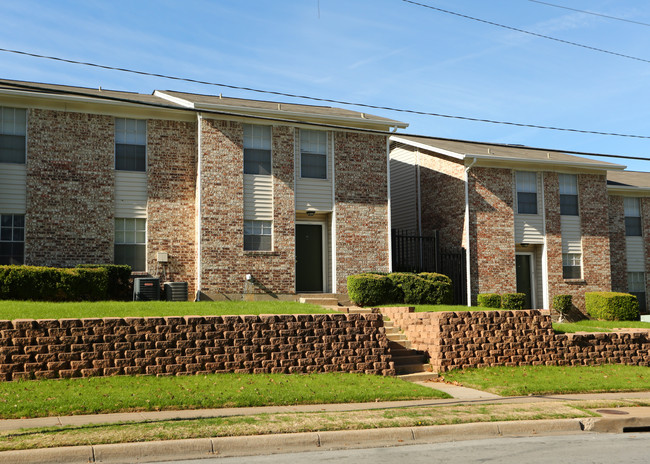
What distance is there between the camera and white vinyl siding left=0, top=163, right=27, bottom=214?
1839cm

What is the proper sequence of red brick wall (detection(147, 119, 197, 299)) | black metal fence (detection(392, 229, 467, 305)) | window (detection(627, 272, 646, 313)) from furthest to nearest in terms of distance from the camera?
window (detection(627, 272, 646, 313)) < black metal fence (detection(392, 229, 467, 305)) < red brick wall (detection(147, 119, 197, 299))

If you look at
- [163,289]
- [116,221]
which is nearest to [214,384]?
[163,289]

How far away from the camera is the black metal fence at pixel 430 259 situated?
2292 cm

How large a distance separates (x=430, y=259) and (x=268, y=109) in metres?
8.04

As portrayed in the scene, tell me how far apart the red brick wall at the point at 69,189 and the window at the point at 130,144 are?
0.22 metres

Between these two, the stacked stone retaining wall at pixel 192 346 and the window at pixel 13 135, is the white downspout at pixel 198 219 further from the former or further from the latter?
the stacked stone retaining wall at pixel 192 346

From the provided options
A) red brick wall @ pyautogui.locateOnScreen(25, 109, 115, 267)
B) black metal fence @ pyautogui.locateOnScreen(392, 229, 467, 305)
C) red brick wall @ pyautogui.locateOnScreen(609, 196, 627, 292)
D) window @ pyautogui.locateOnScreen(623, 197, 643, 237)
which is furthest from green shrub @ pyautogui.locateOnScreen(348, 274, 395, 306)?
window @ pyautogui.locateOnScreen(623, 197, 643, 237)

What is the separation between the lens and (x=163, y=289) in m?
19.3

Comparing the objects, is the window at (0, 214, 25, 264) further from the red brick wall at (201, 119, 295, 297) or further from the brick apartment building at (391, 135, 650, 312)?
the brick apartment building at (391, 135, 650, 312)

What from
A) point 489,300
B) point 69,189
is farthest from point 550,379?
point 69,189

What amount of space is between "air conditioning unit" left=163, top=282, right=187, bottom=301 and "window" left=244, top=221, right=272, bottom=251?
235 cm

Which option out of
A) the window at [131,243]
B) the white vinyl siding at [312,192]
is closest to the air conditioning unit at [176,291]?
the window at [131,243]

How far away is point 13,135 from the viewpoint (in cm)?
1866

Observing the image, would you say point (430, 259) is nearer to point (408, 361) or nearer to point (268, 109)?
point (268, 109)
